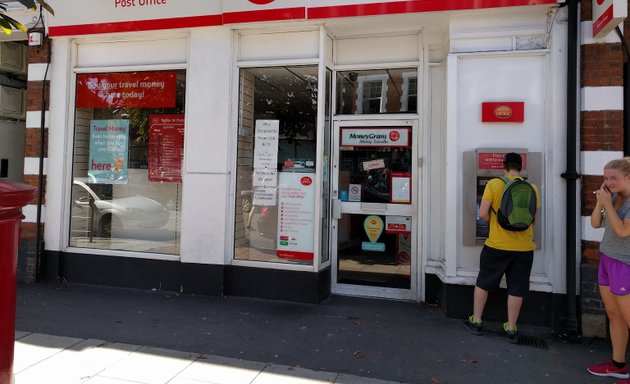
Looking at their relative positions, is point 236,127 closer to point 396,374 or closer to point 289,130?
point 289,130

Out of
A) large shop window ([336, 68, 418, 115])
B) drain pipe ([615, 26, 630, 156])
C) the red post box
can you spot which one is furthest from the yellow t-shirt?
the red post box

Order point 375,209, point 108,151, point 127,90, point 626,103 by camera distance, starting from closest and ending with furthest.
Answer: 1. point 626,103
2. point 375,209
3. point 127,90
4. point 108,151

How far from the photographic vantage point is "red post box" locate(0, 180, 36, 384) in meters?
2.49

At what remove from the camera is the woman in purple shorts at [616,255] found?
3.58 meters

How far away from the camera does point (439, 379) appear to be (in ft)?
12.3

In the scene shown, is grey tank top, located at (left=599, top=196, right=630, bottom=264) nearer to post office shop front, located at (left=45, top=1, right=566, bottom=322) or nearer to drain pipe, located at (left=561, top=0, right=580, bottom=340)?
drain pipe, located at (left=561, top=0, right=580, bottom=340)

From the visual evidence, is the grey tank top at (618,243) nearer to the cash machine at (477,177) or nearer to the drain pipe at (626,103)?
the cash machine at (477,177)

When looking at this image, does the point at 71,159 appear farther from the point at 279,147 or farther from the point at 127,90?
the point at 279,147

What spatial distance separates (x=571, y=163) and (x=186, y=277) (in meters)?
4.68

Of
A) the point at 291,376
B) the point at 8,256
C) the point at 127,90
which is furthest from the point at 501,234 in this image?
the point at 127,90

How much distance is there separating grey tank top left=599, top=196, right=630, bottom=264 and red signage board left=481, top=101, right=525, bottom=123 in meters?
1.63

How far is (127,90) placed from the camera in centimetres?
658

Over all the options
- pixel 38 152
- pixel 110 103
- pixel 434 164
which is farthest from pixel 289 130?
pixel 38 152

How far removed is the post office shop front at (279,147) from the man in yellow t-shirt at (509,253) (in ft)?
1.67
